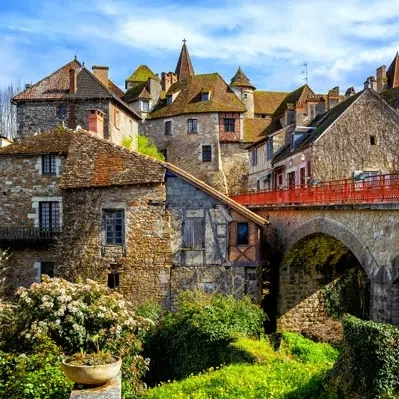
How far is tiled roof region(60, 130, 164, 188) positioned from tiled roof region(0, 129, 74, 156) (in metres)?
1.70

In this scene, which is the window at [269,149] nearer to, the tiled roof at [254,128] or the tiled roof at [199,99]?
the tiled roof at [199,99]

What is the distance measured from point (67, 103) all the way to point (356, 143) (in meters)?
16.0

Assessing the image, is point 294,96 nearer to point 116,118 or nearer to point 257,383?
point 116,118

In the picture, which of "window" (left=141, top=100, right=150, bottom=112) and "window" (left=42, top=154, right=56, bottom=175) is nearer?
"window" (left=42, top=154, right=56, bottom=175)

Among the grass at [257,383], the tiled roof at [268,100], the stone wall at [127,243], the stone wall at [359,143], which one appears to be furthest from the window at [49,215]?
the tiled roof at [268,100]

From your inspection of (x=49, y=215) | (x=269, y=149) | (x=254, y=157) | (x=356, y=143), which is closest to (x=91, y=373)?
(x=49, y=215)

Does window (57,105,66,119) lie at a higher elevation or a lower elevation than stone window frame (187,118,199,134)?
lower

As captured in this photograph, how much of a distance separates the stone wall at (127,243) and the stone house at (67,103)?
11384 mm

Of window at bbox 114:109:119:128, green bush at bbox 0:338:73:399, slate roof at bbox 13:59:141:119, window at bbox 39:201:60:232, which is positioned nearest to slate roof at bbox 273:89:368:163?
window at bbox 114:109:119:128

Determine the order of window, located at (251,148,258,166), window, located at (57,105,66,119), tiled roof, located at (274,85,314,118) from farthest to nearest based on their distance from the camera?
tiled roof, located at (274,85,314,118) < window, located at (251,148,258,166) < window, located at (57,105,66,119)

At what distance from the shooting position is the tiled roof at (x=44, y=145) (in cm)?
2212

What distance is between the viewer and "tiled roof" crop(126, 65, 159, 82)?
46219 millimetres

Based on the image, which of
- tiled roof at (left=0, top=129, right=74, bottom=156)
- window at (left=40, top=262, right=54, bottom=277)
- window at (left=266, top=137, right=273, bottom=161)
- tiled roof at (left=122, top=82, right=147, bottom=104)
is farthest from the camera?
tiled roof at (left=122, top=82, right=147, bottom=104)

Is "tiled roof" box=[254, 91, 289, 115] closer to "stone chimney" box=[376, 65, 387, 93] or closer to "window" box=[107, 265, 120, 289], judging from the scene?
"stone chimney" box=[376, 65, 387, 93]
